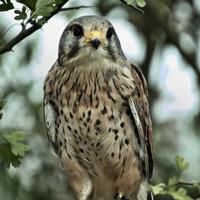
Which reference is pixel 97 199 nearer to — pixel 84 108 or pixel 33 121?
pixel 84 108

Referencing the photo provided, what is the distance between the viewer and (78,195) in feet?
20.6

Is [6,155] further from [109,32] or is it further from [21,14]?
[109,32]

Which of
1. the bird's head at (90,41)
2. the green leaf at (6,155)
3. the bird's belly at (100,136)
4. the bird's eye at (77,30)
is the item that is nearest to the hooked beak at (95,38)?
the bird's head at (90,41)

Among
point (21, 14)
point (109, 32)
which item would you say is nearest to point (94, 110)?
point (109, 32)

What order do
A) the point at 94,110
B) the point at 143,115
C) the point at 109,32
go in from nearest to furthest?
the point at 109,32, the point at 94,110, the point at 143,115

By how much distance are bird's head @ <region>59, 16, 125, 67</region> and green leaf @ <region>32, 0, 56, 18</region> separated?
1228mm

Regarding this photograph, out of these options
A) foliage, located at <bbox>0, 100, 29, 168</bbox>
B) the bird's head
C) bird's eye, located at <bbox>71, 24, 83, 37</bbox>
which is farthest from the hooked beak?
foliage, located at <bbox>0, 100, 29, 168</bbox>

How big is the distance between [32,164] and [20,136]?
11.4 ft

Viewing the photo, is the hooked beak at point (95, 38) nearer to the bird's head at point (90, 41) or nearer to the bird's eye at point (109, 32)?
the bird's head at point (90, 41)

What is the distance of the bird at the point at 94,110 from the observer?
597 centimetres

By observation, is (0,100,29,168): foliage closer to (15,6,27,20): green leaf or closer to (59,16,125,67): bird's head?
(15,6,27,20): green leaf

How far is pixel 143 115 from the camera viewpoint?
6344 mm

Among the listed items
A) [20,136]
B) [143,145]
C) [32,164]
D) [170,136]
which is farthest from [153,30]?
[20,136]

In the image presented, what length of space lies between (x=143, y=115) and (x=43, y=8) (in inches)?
84.9
